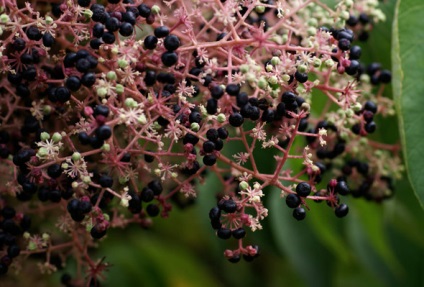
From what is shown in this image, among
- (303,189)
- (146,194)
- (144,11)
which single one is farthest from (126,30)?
(303,189)

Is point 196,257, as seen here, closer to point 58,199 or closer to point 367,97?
point 367,97

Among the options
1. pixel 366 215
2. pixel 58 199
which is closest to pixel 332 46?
pixel 58 199

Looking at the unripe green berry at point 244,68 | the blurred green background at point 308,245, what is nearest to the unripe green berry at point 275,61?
the unripe green berry at point 244,68

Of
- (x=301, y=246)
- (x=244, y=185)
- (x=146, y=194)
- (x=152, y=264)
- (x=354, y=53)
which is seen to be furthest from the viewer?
(x=152, y=264)

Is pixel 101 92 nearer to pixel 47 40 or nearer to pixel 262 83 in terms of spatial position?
pixel 47 40

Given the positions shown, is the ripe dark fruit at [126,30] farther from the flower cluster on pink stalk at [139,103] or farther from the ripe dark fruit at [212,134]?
the ripe dark fruit at [212,134]

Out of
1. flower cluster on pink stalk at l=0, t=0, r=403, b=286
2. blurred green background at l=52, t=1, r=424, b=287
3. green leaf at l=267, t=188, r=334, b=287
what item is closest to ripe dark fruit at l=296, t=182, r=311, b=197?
flower cluster on pink stalk at l=0, t=0, r=403, b=286

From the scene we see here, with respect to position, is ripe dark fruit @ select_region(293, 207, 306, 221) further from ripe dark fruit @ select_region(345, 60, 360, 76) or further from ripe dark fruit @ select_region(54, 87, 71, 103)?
ripe dark fruit @ select_region(54, 87, 71, 103)
